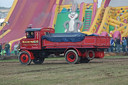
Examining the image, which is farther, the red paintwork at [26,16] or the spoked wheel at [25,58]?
the red paintwork at [26,16]

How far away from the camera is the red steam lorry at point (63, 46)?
20.9 meters

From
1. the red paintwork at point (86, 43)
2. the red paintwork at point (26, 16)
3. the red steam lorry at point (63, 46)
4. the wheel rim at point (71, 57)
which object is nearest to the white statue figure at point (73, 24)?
the red paintwork at point (26, 16)

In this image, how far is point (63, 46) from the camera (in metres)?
21.3

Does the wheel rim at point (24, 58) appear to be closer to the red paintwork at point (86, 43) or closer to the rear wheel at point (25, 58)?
the rear wheel at point (25, 58)

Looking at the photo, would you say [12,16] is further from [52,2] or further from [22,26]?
[52,2]

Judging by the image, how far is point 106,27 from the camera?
1916 inches

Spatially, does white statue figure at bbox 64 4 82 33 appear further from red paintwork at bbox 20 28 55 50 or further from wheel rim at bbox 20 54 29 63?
wheel rim at bbox 20 54 29 63

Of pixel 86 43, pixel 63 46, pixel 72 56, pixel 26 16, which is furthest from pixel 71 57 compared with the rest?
pixel 26 16

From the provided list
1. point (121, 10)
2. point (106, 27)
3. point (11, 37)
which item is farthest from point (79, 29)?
point (11, 37)

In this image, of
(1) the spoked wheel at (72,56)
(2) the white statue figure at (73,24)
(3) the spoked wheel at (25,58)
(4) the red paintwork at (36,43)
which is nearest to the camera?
(1) the spoked wheel at (72,56)

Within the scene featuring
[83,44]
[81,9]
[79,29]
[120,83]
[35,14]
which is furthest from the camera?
[35,14]

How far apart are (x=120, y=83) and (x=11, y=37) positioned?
42550mm

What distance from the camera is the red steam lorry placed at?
20875 millimetres

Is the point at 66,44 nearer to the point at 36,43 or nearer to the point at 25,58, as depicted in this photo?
the point at 36,43
